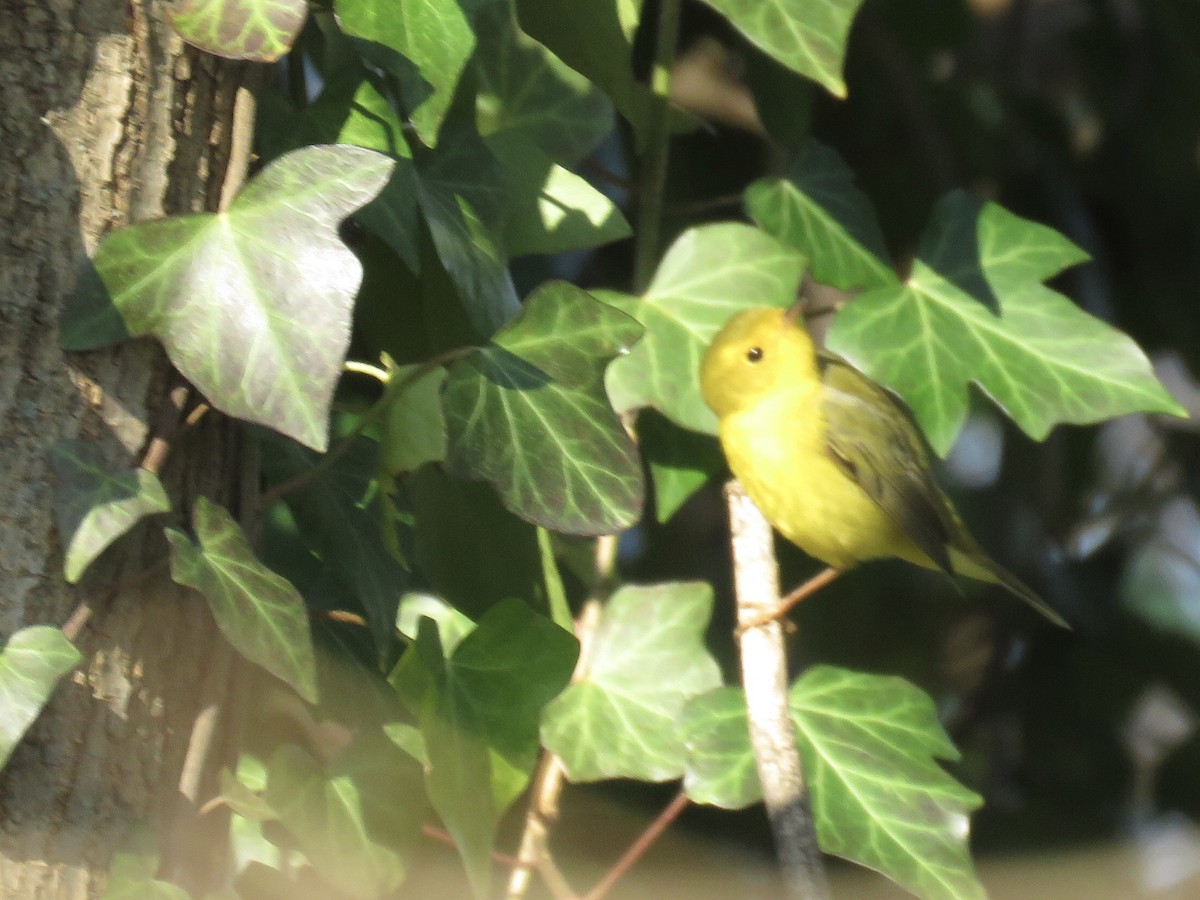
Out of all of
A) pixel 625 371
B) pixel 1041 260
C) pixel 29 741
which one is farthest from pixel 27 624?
pixel 1041 260

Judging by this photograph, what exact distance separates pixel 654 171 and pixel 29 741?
1131mm

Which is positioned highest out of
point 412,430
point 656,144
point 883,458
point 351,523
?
point 656,144

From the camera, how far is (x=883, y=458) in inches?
91.9

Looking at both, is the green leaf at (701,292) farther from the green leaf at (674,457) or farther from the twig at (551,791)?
the twig at (551,791)

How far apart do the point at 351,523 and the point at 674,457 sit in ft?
2.01

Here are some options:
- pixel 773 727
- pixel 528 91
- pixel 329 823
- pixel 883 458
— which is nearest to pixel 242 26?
pixel 528 91

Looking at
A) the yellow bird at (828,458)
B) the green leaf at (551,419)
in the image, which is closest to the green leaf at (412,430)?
the green leaf at (551,419)

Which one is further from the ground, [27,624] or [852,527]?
[27,624]

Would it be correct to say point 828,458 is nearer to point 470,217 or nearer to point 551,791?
point 551,791

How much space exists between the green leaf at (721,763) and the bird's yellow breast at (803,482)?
658mm

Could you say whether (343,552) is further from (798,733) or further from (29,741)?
(798,733)

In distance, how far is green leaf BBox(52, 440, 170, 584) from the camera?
3.66ft

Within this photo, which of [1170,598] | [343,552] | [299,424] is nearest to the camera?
[299,424]

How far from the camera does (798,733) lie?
65.8 inches
